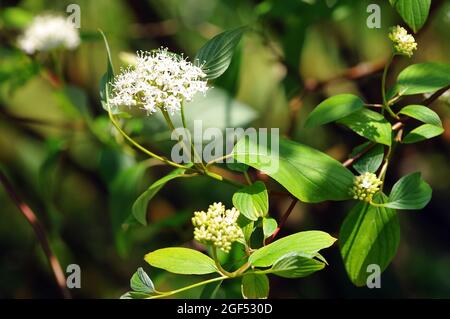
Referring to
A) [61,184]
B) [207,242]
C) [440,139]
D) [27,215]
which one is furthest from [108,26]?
[207,242]

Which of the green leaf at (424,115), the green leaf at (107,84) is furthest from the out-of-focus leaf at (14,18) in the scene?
the green leaf at (424,115)

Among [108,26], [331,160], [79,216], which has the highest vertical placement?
[108,26]

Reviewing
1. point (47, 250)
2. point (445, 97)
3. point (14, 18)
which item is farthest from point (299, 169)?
point (14, 18)

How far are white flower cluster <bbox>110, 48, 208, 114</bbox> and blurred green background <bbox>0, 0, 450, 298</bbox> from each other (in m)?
0.50

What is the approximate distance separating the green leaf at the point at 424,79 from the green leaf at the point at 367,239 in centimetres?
14

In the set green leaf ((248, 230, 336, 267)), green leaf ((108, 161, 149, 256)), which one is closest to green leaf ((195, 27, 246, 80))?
green leaf ((248, 230, 336, 267))

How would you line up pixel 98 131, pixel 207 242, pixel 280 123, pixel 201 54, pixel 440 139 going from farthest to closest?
pixel 280 123, pixel 440 139, pixel 98 131, pixel 201 54, pixel 207 242

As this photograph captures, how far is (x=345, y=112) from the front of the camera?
76 centimetres

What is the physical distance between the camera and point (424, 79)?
794 mm

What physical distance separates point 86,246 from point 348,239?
1058 mm

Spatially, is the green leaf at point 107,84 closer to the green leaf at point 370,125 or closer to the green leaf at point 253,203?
the green leaf at point 253,203

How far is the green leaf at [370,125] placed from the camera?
29.5 inches

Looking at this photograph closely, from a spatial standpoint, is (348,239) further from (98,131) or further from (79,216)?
(79,216)

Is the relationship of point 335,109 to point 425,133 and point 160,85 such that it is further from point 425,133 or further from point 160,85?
point 160,85
